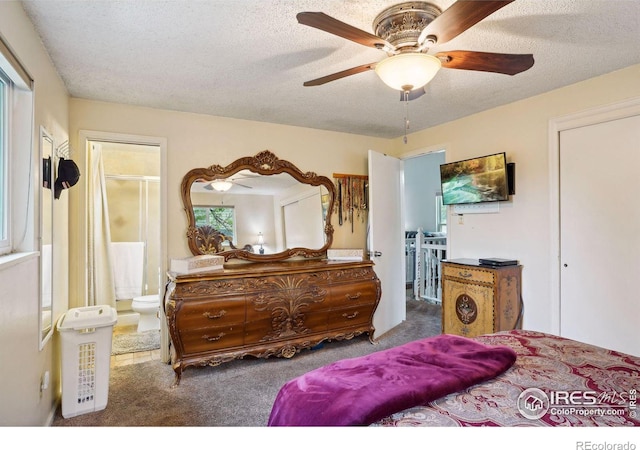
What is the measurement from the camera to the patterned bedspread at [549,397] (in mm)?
1027

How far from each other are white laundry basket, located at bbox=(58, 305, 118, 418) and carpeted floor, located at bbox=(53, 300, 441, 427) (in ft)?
0.28

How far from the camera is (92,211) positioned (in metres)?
4.02

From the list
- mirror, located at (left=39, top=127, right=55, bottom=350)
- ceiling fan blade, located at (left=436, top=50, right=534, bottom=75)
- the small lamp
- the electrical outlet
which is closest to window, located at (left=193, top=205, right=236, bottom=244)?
the small lamp

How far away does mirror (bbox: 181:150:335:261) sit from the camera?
3301mm

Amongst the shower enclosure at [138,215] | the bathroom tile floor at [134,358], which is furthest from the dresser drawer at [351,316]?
the shower enclosure at [138,215]

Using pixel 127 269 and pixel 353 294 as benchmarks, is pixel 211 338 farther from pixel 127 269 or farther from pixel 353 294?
pixel 127 269

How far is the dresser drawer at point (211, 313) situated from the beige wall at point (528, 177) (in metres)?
2.41

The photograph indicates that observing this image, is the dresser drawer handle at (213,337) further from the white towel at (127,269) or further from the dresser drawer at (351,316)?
the white towel at (127,269)

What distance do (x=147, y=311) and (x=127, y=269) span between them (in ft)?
2.55

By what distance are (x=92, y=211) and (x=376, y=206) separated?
11.1 feet

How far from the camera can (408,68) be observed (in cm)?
164

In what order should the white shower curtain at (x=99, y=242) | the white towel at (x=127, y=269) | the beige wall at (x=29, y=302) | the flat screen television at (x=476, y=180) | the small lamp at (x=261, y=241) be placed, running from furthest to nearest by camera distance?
the white towel at (x=127, y=269)
the white shower curtain at (x=99, y=242)
the small lamp at (x=261, y=241)
the flat screen television at (x=476, y=180)
the beige wall at (x=29, y=302)
